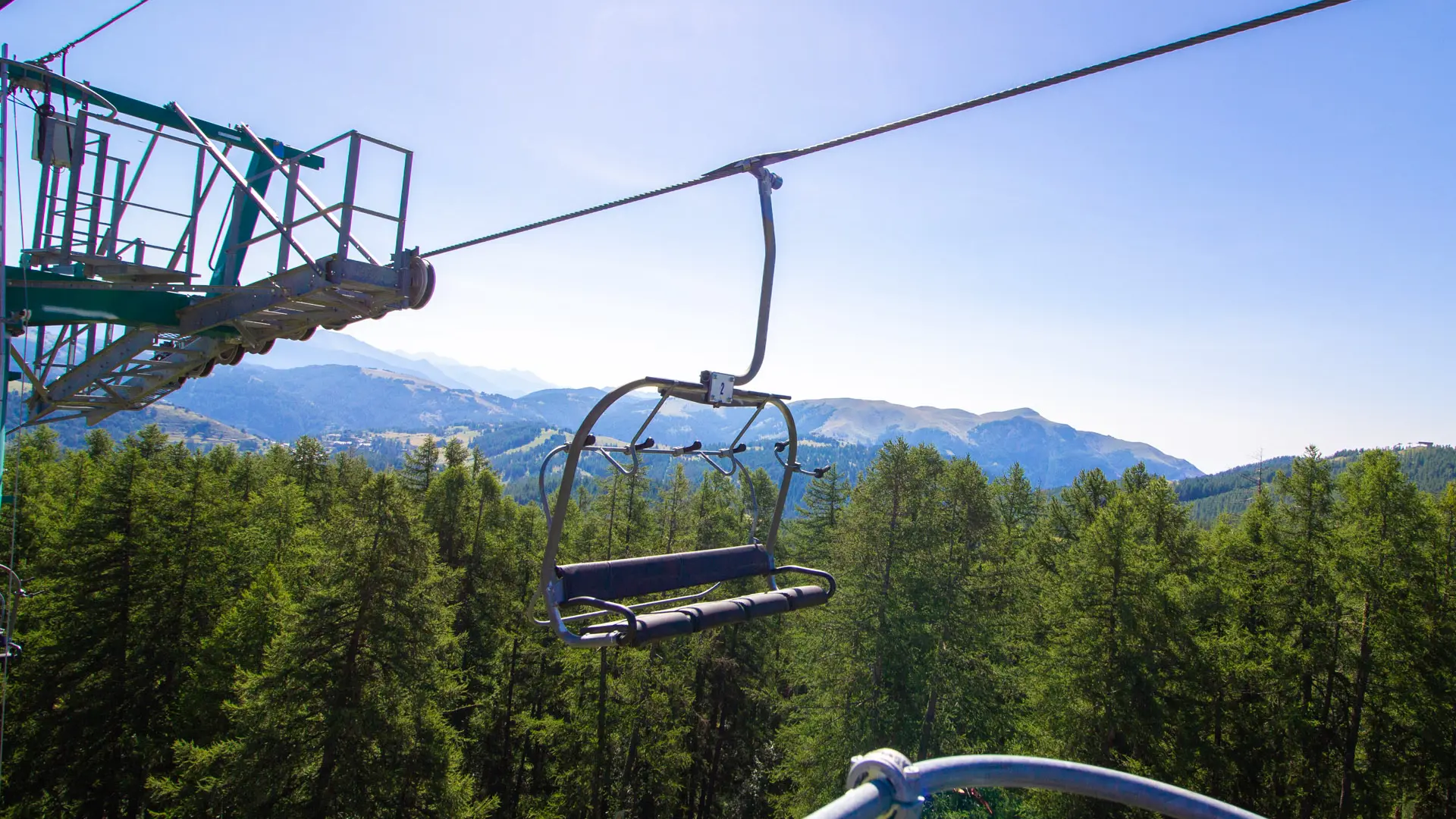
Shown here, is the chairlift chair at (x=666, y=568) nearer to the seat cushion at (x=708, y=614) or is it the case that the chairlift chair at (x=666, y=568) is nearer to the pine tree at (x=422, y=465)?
the seat cushion at (x=708, y=614)

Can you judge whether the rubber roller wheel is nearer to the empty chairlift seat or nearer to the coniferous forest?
the empty chairlift seat

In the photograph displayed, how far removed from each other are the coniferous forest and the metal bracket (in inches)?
522

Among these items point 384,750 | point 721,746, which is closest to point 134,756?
point 384,750

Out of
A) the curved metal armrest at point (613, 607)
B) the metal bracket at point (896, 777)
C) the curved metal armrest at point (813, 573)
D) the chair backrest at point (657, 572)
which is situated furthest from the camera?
the curved metal armrest at point (813, 573)

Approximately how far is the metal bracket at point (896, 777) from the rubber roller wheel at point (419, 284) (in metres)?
5.36

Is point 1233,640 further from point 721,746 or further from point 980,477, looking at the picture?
point 721,746

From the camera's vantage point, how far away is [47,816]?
57.3 feet

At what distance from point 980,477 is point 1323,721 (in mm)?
11403

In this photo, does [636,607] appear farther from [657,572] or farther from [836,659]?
[836,659]

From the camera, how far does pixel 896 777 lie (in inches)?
82.4

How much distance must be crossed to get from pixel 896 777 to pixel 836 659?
20.8m

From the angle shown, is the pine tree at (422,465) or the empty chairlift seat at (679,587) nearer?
the empty chairlift seat at (679,587)

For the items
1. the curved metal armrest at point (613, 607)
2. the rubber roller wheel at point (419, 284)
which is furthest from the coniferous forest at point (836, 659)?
the rubber roller wheel at point (419, 284)

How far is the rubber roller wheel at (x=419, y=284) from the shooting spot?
6.13 metres
